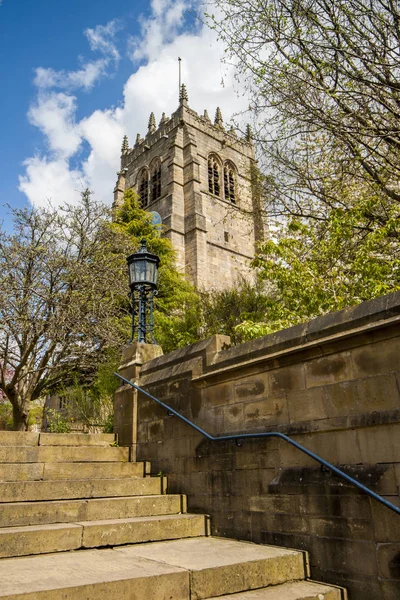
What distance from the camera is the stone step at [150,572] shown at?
286 cm

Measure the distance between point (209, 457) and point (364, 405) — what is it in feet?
7.16

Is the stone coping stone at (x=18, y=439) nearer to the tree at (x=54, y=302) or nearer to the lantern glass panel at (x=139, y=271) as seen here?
the lantern glass panel at (x=139, y=271)

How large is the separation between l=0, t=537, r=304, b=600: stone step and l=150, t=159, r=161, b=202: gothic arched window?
37.3 m

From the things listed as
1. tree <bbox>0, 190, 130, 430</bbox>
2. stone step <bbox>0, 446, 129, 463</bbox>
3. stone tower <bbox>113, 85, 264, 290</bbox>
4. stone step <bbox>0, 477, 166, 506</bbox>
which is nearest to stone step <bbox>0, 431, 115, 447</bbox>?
stone step <bbox>0, 446, 129, 463</bbox>

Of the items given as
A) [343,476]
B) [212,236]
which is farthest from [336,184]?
[212,236]

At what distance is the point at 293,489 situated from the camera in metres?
4.23

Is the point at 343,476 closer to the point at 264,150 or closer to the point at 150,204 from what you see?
the point at 264,150

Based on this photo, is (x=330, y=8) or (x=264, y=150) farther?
(x=264, y=150)

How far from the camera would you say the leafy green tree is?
16.5m

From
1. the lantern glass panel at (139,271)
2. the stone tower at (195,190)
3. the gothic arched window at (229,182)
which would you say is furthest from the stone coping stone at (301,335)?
the gothic arched window at (229,182)

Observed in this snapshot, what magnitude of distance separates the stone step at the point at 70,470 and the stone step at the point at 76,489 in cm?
30

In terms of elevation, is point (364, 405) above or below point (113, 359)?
below

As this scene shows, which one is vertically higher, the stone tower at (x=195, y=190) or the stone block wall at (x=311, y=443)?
the stone tower at (x=195, y=190)

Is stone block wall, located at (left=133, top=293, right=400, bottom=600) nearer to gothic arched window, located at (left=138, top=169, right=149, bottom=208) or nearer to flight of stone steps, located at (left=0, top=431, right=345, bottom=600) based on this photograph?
flight of stone steps, located at (left=0, top=431, right=345, bottom=600)
